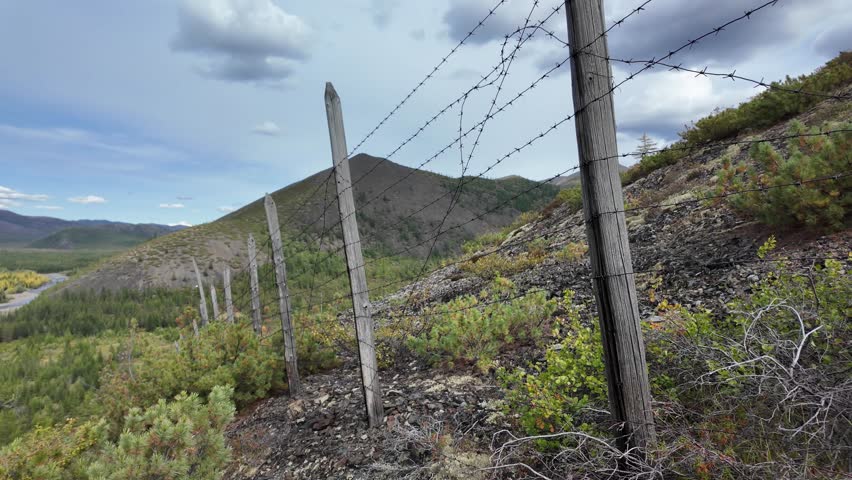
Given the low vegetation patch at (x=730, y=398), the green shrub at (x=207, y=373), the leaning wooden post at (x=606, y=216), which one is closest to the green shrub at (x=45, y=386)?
the green shrub at (x=207, y=373)

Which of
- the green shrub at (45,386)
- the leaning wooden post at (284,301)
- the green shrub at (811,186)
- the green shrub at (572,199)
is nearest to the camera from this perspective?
the green shrub at (811,186)

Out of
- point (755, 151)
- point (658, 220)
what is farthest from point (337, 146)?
point (658, 220)

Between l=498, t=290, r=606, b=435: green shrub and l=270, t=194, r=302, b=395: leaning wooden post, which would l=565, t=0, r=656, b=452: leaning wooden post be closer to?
l=498, t=290, r=606, b=435: green shrub

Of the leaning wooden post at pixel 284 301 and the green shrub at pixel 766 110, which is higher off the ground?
the green shrub at pixel 766 110

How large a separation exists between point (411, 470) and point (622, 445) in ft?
6.02

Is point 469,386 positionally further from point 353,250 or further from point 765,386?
point 765,386

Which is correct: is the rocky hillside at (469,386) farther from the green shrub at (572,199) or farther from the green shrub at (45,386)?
the green shrub at (45,386)

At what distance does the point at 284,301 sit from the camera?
6.36 meters

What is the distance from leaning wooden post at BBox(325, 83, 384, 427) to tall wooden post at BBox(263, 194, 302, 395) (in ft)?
7.31

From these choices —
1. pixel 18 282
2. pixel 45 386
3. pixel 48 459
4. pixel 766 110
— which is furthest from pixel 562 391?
pixel 18 282

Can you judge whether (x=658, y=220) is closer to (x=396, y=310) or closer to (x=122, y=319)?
(x=396, y=310)

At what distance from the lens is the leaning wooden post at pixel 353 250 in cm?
443

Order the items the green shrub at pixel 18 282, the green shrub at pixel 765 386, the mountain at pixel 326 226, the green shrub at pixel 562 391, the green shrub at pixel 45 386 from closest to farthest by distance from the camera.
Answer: the green shrub at pixel 765 386 < the green shrub at pixel 562 391 < the green shrub at pixel 45 386 < the mountain at pixel 326 226 < the green shrub at pixel 18 282

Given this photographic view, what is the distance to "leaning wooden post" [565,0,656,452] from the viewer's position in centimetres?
225
